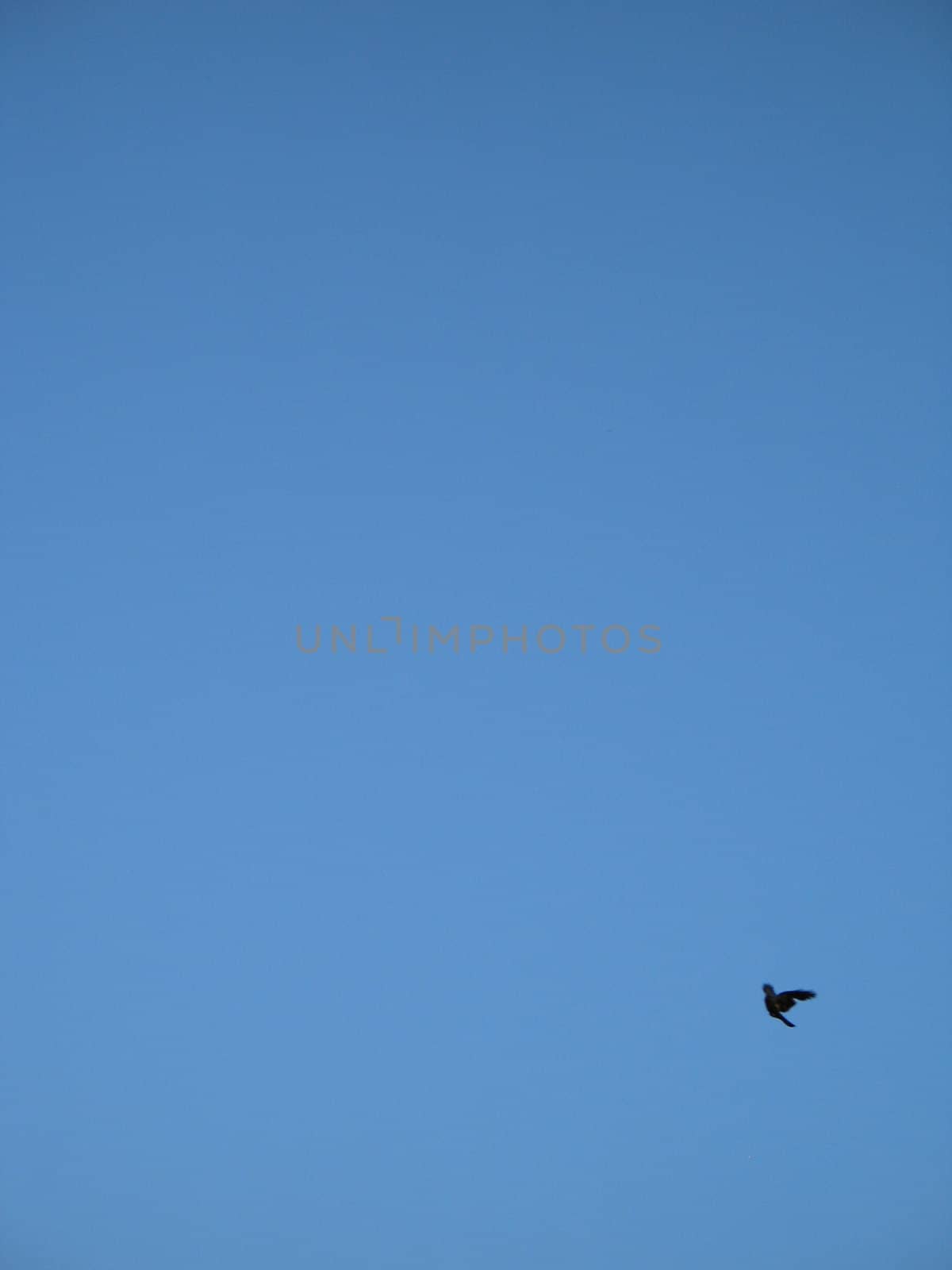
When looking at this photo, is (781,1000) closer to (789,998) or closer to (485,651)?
(789,998)

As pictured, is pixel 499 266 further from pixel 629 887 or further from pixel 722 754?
pixel 629 887

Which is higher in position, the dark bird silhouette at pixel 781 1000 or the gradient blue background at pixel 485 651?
the gradient blue background at pixel 485 651

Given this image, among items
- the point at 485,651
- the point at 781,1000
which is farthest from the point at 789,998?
the point at 485,651

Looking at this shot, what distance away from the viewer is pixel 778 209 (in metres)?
2.00

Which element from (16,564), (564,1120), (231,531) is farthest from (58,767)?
(564,1120)

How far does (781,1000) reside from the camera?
1.93 metres

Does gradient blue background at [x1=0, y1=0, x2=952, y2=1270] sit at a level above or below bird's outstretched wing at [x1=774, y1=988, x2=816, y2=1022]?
above

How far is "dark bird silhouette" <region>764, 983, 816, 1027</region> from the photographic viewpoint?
192 cm

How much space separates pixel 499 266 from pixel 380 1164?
149 cm

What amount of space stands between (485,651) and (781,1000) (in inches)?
28.7

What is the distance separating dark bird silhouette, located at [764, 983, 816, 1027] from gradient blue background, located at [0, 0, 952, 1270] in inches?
1.6

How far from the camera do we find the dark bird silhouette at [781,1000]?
6.29 ft

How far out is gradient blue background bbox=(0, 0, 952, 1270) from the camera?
1984 millimetres

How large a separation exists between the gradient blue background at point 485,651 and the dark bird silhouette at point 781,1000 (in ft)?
0.13
